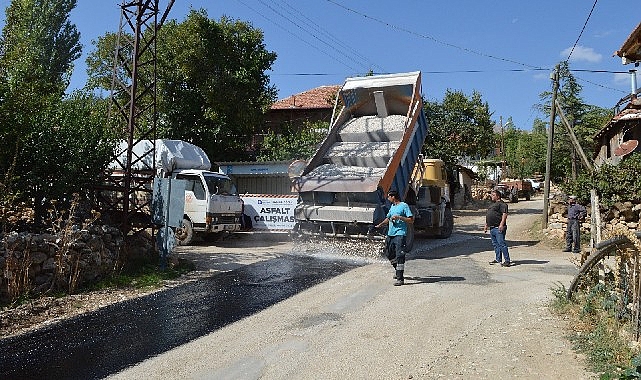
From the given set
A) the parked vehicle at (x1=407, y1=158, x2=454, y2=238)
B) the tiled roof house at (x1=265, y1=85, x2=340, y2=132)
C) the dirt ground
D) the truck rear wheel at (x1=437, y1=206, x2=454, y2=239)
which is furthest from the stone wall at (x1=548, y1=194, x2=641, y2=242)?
the tiled roof house at (x1=265, y1=85, x2=340, y2=132)

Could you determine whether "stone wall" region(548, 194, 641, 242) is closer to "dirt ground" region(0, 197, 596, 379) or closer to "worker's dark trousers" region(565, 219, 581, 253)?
"worker's dark trousers" region(565, 219, 581, 253)

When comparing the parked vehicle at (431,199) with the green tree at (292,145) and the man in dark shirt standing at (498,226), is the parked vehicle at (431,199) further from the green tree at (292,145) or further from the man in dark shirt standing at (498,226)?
the green tree at (292,145)

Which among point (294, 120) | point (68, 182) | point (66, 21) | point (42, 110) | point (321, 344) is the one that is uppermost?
point (66, 21)

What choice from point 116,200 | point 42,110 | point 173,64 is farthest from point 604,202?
point 173,64

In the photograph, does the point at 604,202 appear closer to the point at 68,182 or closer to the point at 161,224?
the point at 161,224

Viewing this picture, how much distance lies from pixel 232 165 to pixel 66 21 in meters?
19.6

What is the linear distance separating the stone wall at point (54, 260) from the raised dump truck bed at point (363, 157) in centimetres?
436

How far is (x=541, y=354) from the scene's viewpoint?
193 inches

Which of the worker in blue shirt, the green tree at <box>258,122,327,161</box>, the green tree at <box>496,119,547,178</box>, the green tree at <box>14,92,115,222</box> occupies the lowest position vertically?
the worker in blue shirt

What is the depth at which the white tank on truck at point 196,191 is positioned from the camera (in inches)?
547

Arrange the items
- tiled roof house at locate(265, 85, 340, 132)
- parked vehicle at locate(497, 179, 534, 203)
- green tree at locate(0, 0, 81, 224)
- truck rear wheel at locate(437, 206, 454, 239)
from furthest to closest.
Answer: parked vehicle at locate(497, 179, 534, 203) < tiled roof house at locate(265, 85, 340, 132) < truck rear wheel at locate(437, 206, 454, 239) < green tree at locate(0, 0, 81, 224)

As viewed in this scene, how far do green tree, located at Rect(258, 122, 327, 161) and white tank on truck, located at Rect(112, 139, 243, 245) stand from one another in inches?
309

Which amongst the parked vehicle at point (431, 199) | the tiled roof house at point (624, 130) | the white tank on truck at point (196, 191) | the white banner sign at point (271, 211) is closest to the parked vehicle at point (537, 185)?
the tiled roof house at point (624, 130)

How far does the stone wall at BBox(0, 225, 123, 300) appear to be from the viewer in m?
7.05
